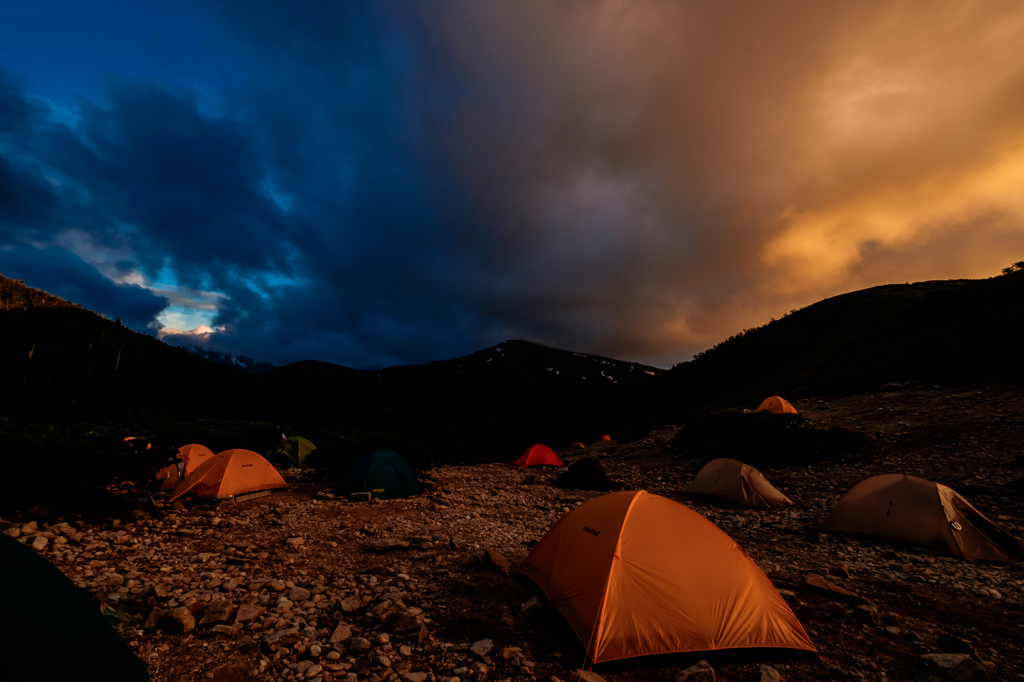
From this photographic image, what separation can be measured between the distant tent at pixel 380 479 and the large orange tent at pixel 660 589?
26.7 ft

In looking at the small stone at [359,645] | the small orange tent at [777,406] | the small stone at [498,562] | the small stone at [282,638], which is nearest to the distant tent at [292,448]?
the small stone at [498,562]

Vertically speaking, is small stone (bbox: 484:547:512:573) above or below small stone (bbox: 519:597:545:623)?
above

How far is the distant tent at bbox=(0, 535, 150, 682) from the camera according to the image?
2.98 meters

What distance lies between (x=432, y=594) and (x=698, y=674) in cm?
401

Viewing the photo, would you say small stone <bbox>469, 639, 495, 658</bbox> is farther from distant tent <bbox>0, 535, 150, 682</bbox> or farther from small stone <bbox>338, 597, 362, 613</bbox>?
distant tent <bbox>0, 535, 150, 682</bbox>

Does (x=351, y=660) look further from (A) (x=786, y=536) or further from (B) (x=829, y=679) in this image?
(A) (x=786, y=536)

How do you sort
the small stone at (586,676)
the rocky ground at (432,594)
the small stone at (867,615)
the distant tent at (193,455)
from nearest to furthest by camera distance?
the small stone at (586,676)
the rocky ground at (432,594)
the small stone at (867,615)
the distant tent at (193,455)

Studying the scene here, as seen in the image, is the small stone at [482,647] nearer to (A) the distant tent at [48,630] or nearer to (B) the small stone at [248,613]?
(B) the small stone at [248,613]

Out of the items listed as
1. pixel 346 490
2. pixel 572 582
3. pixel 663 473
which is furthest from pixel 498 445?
pixel 572 582

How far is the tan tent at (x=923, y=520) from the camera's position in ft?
27.2

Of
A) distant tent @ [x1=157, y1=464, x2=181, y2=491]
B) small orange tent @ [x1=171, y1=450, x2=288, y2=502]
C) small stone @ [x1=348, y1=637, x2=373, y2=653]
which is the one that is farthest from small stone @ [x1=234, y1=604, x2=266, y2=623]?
distant tent @ [x1=157, y1=464, x2=181, y2=491]

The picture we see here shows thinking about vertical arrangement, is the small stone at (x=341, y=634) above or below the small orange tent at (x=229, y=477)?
below

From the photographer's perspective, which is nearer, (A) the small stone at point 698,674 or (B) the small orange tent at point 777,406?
(A) the small stone at point 698,674

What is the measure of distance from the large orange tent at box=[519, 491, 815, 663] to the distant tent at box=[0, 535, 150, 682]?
191 inches
